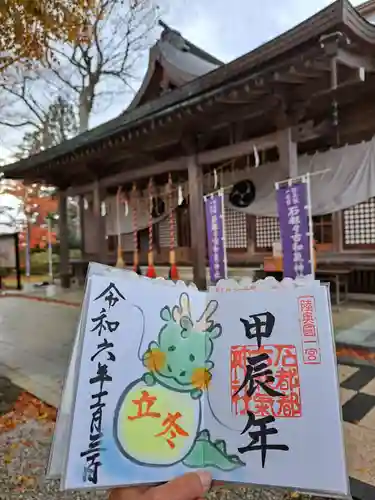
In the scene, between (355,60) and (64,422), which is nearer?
(64,422)

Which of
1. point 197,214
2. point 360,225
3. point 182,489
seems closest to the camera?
point 182,489

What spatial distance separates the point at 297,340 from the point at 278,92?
17.2 feet

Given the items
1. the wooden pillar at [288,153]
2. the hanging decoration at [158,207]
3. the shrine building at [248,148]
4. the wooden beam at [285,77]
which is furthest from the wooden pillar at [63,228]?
the wooden beam at [285,77]

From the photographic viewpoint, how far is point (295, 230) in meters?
5.33

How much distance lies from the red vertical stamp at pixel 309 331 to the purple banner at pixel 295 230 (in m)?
4.32

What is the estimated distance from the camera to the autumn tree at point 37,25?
3.86 m

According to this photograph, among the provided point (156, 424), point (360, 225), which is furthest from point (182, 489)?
point (360, 225)

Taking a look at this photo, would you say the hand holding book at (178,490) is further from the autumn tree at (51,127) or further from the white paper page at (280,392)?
the autumn tree at (51,127)

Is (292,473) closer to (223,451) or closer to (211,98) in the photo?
(223,451)

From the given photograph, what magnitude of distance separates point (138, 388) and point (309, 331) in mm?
483

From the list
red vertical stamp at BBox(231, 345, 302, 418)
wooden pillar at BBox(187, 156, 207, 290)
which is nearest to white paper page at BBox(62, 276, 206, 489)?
red vertical stamp at BBox(231, 345, 302, 418)

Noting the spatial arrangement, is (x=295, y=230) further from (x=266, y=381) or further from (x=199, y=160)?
(x=266, y=381)

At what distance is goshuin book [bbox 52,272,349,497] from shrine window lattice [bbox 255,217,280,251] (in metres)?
8.10

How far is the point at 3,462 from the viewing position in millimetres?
2709
